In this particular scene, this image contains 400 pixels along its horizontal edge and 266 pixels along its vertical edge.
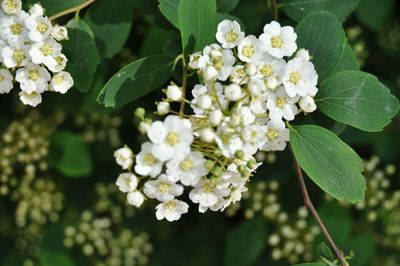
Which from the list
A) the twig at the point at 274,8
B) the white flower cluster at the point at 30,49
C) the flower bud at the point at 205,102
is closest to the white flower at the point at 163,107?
the flower bud at the point at 205,102

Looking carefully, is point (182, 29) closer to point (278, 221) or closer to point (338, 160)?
point (338, 160)

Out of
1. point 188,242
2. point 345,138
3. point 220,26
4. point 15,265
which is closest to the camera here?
point 220,26

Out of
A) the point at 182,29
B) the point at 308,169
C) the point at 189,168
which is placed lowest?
the point at 308,169

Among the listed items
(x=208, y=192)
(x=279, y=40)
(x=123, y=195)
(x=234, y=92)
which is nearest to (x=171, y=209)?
(x=208, y=192)

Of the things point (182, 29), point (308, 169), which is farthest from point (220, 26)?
point (308, 169)

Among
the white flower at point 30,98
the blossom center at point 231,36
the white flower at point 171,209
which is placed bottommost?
the white flower at point 171,209

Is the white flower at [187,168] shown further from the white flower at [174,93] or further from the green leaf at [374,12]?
the green leaf at [374,12]
